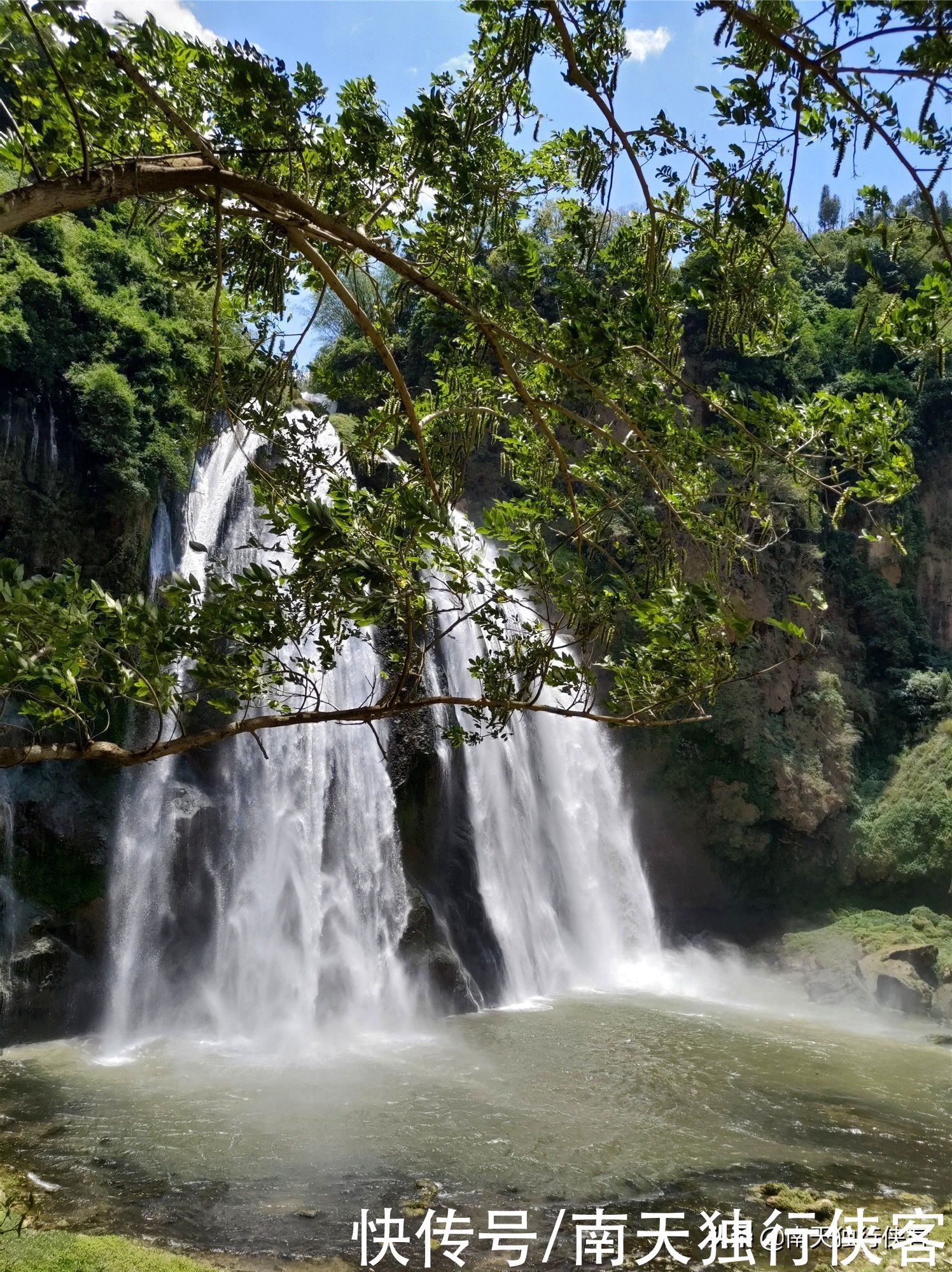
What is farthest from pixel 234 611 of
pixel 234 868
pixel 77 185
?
pixel 234 868

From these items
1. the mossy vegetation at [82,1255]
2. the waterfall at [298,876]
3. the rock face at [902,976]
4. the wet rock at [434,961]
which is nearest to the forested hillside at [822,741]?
the rock face at [902,976]

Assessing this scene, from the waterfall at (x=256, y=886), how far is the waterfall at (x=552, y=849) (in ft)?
7.34

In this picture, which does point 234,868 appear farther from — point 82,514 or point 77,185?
point 77,185

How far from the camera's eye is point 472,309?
468cm

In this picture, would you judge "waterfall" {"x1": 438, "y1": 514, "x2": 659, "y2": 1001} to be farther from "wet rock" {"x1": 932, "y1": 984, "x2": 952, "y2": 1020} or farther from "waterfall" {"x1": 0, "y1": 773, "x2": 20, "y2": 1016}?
"waterfall" {"x1": 0, "y1": 773, "x2": 20, "y2": 1016}

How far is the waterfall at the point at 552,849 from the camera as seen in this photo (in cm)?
1589

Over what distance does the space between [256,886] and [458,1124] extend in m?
5.46

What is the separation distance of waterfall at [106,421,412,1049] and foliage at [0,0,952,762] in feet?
23.7

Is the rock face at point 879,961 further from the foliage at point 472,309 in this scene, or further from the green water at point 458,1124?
the foliage at point 472,309

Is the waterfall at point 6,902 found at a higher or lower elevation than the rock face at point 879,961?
higher

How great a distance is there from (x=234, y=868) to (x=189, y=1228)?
7034 mm

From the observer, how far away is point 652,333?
4.14 m

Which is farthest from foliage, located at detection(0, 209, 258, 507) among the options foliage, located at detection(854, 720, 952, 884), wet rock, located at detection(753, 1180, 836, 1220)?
foliage, located at detection(854, 720, 952, 884)

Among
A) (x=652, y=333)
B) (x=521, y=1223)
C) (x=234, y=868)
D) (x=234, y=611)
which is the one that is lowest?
(x=521, y=1223)
